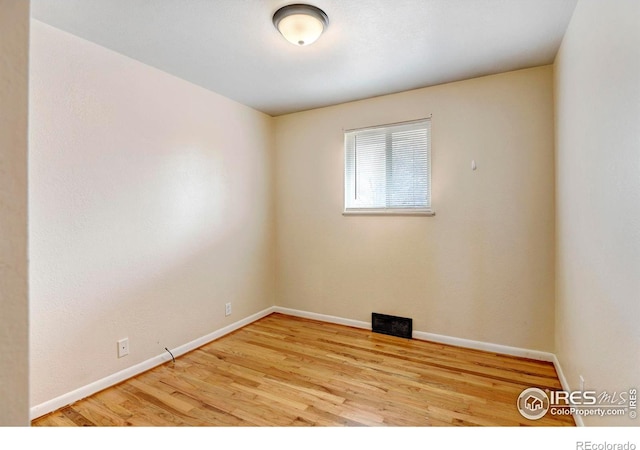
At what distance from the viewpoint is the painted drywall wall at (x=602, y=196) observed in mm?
1135

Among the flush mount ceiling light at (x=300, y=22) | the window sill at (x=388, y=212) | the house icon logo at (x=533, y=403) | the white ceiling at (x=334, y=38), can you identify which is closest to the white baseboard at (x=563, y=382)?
the house icon logo at (x=533, y=403)

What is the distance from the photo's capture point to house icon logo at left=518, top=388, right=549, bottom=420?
1918 mm

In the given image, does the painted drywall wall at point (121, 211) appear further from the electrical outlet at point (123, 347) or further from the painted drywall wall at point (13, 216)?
the painted drywall wall at point (13, 216)

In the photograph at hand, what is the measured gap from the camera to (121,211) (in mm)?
2324

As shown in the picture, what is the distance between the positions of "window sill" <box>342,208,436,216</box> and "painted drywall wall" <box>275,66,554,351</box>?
5 centimetres

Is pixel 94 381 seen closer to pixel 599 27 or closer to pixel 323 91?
pixel 323 91

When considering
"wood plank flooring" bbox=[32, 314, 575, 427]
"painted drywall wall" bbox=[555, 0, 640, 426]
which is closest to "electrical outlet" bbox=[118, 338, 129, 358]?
"wood plank flooring" bbox=[32, 314, 575, 427]

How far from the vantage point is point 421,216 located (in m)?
3.03

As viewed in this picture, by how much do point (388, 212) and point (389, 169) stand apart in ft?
1.49

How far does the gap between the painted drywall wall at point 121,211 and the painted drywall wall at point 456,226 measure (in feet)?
3.09

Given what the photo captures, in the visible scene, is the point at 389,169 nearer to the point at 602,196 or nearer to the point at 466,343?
the point at 466,343

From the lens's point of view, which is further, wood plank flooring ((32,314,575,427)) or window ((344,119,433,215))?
window ((344,119,433,215))

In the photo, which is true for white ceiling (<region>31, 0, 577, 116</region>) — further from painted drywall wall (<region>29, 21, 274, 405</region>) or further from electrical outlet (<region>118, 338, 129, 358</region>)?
electrical outlet (<region>118, 338, 129, 358</region>)
